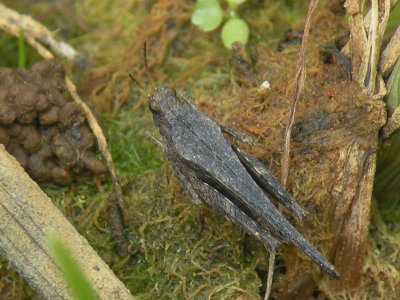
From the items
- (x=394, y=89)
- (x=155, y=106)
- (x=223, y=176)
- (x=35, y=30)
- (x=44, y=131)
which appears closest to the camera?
(x=223, y=176)

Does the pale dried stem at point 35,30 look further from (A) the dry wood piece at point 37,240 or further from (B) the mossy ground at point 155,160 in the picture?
(A) the dry wood piece at point 37,240

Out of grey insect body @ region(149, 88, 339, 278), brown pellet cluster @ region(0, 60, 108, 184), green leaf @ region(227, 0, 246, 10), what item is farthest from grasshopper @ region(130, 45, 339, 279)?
green leaf @ region(227, 0, 246, 10)

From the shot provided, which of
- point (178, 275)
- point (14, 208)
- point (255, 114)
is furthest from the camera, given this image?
point (255, 114)

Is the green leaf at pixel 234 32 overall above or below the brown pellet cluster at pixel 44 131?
above

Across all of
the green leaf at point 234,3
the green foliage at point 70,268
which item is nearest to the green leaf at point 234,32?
the green leaf at point 234,3

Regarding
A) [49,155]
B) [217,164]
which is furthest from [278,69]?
[49,155]

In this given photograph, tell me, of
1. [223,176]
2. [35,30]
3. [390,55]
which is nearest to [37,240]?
[223,176]

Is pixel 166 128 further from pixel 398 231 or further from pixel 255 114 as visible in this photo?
pixel 398 231

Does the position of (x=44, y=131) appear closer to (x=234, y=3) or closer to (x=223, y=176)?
(x=223, y=176)

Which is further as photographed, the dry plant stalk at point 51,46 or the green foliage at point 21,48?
the green foliage at point 21,48
